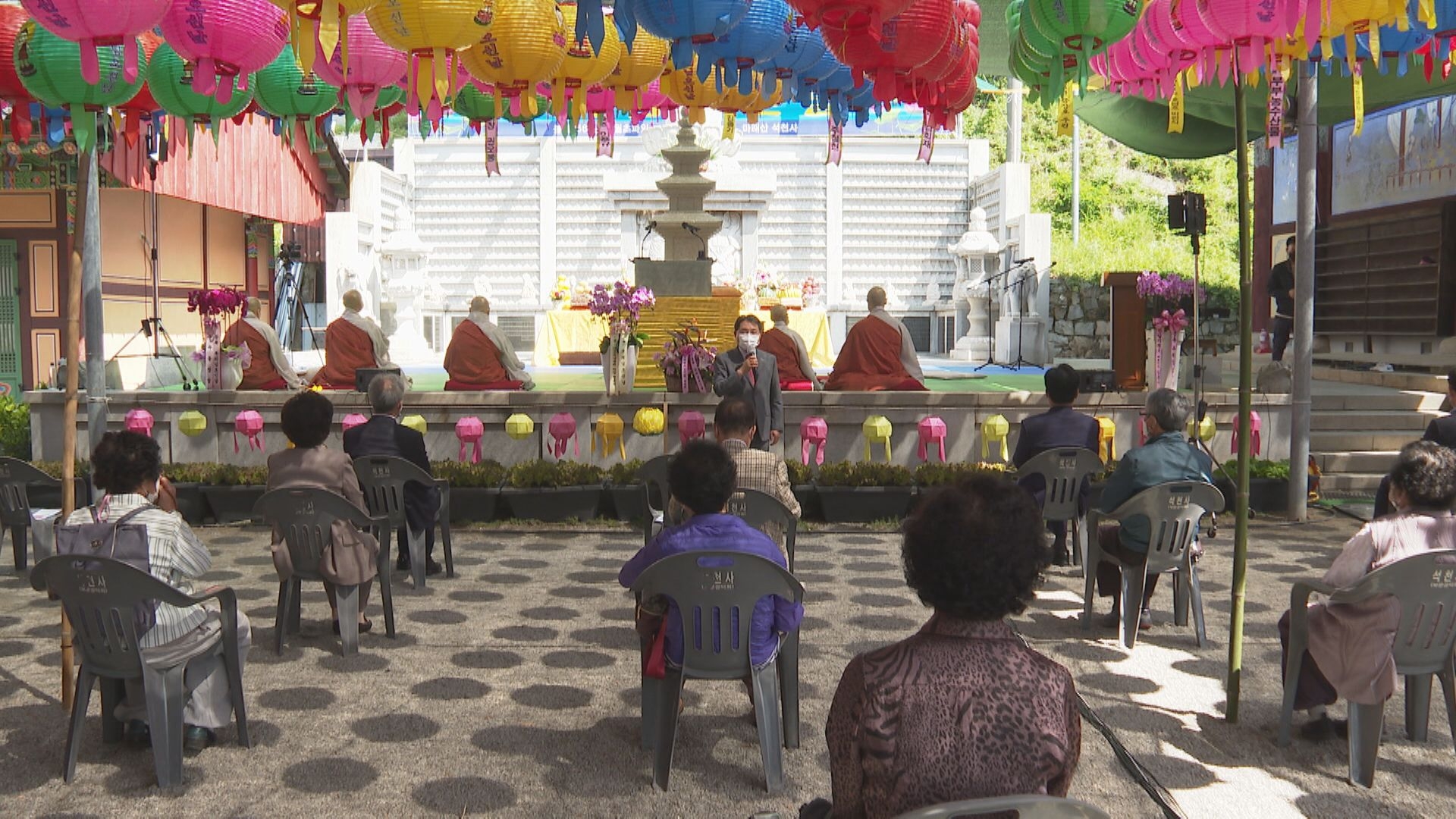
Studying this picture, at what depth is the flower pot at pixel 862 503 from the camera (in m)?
9.20

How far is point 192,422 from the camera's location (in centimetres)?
1023

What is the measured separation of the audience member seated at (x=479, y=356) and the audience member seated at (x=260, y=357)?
1.39 metres

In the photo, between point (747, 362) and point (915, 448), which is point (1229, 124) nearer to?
point (915, 448)

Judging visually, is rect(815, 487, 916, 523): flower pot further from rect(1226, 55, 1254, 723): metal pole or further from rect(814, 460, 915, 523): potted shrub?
rect(1226, 55, 1254, 723): metal pole

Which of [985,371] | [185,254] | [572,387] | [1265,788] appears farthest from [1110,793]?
Result: [185,254]

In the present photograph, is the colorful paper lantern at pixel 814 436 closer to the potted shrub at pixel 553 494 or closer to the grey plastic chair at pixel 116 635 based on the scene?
the potted shrub at pixel 553 494

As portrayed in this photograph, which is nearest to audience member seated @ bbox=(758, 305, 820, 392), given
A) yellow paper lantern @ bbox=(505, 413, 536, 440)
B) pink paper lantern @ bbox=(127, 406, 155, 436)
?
yellow paper lantern @ bbox=(505, 413, 536, 440)

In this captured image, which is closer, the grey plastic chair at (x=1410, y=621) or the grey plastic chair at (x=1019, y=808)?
the grey plastic chair at (x=1019, y=808)

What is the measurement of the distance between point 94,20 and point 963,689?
4.98 m

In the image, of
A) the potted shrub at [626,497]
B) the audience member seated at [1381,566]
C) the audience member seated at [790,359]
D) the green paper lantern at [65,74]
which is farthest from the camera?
the audience member seated at [790,359]

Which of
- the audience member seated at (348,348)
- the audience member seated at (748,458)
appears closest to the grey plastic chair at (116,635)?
the audience member seated at (748,458)

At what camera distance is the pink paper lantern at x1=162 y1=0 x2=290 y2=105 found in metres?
5.83

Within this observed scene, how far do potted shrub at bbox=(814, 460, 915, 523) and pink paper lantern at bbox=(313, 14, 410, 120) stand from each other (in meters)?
4.14

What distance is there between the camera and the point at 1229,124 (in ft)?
47.7
